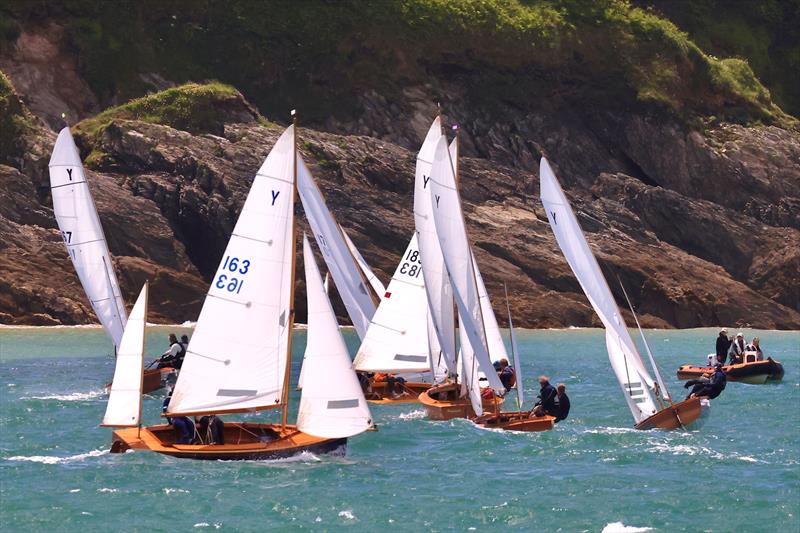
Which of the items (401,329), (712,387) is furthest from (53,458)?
(712,387)

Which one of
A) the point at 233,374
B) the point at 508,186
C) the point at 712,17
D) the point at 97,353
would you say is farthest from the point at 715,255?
the point at 233,374

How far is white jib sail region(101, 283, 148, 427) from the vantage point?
30.9 metres

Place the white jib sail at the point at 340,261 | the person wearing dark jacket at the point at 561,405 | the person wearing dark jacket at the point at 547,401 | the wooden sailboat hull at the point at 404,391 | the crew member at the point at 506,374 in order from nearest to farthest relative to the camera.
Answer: the person wearing dark jacket at the point at 561,405 < the person wearing dark jacket at the point at 547,401 < the crew member at the point at 506,374 < the wooden sailboat hull at the point at 404,391 < the white jib sail at the point at 340,261

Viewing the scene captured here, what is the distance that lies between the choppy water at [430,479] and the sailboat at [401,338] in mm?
2428

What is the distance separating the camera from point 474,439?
3381 centimetres

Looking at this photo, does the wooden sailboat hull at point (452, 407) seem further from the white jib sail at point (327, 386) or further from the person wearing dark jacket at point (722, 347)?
the person wearing dark jacket at point (722, 347)

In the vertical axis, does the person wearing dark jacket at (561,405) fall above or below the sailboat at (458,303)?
below

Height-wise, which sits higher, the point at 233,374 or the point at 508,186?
the point at 508,186

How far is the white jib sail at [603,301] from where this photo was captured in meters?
34.5

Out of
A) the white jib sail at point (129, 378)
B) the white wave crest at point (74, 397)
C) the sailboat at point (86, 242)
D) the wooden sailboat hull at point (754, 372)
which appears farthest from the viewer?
the wooden sailboat hull at point (754, 372)

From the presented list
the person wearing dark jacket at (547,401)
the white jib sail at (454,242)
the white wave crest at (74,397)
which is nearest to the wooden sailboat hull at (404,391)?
the white jib sail at (454,242)

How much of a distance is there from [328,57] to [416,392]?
50845 mm

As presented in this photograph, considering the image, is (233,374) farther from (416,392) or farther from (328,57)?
(328,57)

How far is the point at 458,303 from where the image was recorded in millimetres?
37250
